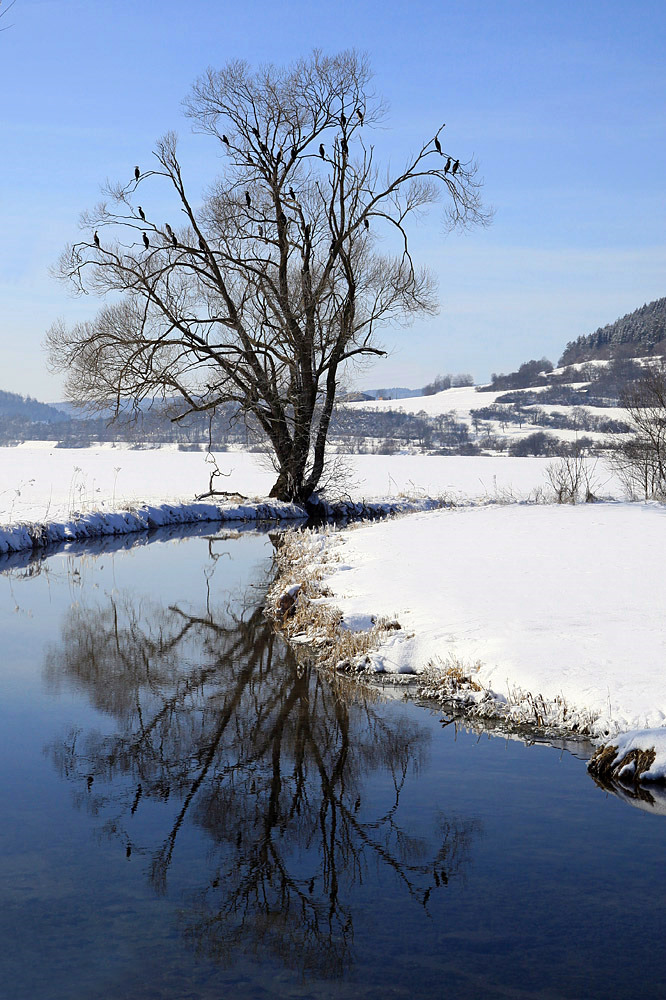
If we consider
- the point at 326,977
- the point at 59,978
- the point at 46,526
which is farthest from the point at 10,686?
the point at 46,526

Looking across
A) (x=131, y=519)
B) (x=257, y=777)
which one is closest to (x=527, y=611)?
(x=257, y=777)

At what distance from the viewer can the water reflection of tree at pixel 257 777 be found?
4.53 meters

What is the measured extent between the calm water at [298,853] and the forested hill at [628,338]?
11076 centimetres

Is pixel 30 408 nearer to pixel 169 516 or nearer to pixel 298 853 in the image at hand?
pixel 169 516

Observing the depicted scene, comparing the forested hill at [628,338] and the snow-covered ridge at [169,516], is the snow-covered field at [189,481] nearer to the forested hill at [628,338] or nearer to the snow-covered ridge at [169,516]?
the snow-covered ridge at [169,516]

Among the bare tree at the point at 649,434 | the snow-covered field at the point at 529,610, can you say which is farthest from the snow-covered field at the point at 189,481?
the snow-covered field at the point at 529,610

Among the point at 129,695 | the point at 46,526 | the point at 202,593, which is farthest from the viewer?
the point at 46,526

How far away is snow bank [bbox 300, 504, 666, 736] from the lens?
6.95 metres

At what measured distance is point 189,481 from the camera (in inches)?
1510

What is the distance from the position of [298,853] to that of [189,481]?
33.9 metres

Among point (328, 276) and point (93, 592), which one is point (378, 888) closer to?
point (93, 592)

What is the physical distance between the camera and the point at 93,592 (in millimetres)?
13672

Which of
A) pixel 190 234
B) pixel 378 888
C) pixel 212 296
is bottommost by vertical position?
pixel 378 888

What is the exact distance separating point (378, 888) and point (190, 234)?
22.3 m
